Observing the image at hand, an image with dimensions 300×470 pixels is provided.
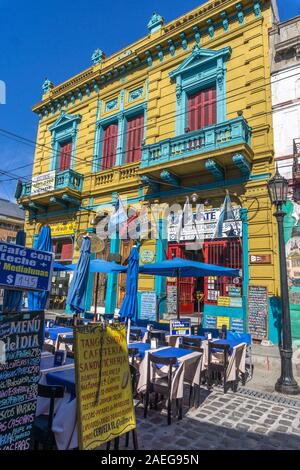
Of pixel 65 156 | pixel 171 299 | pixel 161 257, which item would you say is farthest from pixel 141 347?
pixel 65 156

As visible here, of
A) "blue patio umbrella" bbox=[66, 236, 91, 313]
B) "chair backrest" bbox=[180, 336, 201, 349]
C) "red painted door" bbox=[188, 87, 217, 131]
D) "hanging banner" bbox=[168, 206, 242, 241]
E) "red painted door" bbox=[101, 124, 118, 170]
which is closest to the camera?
"chair backrest" bbox=[180, 336, 201, 349]

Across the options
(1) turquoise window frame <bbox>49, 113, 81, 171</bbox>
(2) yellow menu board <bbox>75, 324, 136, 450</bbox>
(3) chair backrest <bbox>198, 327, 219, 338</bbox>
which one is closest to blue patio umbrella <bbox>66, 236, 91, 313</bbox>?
(3) chair backrest <bbox>198, 327, 219, 338</bbox>

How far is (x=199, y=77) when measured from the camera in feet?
43.7

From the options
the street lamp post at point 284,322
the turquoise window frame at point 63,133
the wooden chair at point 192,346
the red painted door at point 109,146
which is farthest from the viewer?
the turquoise window frame at point 63,133

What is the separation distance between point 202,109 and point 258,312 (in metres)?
8.68

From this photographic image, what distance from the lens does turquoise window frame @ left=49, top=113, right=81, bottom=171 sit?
17941 millimetres

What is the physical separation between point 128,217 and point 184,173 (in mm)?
3445

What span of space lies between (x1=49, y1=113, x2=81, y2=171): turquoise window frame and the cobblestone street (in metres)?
15.2

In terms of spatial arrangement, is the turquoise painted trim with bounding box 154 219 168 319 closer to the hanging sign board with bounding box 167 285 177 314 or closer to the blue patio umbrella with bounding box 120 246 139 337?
the hanging sign board with bounding box 167 285 177 314

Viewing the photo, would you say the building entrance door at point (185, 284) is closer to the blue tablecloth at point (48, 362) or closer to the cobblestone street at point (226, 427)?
the cobblestone street at point (226, 427)

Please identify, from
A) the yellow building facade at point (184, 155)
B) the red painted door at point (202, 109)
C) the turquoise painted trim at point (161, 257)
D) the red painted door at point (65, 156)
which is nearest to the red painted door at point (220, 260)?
the yellow building facade at point (184, 155)

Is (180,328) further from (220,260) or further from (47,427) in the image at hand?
(47,427)

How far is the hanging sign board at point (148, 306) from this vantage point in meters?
12.4

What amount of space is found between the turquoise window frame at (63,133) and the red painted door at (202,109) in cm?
744
